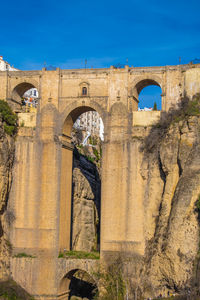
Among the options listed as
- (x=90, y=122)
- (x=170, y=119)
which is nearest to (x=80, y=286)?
(x=170, y=119)

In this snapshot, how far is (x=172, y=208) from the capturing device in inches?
1293

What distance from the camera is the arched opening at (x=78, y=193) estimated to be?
38.7m

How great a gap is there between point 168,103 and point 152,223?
292 inches

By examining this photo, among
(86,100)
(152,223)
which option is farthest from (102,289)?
(86,100)

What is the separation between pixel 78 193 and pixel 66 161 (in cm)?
733

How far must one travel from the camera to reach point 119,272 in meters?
35.1

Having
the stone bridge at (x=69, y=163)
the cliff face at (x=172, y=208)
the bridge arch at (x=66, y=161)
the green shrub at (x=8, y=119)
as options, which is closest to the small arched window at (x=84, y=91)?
the stone bridge at (x=69, y=163)

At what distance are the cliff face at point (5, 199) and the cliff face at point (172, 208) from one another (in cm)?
850

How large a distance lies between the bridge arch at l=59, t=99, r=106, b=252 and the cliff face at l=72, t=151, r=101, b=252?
6.30 meters

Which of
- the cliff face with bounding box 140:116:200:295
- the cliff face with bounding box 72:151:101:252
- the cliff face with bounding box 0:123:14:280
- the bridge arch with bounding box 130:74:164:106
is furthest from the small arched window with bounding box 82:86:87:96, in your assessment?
the cliff face with bounding box 72:151:101:252

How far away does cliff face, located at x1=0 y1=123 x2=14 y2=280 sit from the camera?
3709 centimetres

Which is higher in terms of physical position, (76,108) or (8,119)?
(76,108)

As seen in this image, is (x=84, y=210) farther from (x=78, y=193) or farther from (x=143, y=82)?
(x=143, y=82)

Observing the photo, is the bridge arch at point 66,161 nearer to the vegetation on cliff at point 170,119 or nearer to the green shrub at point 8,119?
the green shrub at point 8,119
